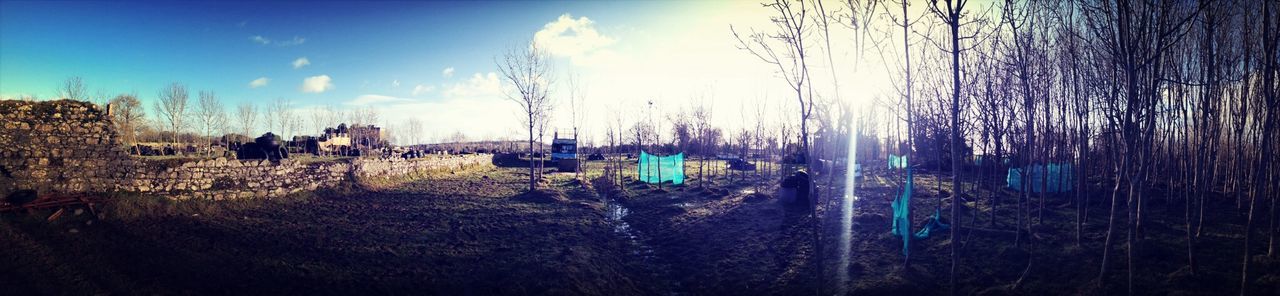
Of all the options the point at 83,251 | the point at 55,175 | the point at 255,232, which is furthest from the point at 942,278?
the point at 55,175

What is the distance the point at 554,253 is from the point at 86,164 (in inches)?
422

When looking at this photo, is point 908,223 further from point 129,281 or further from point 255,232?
point 255,232

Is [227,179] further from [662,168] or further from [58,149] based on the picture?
[662,168]

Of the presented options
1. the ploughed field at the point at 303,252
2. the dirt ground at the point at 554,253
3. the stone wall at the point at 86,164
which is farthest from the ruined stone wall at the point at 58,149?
the ploughed field at the point at 303,252

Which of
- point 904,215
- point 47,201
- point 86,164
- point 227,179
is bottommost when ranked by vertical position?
Result: point 904,215

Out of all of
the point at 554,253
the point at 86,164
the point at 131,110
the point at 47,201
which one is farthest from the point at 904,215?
the point at 131,110

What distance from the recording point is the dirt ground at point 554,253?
6.87m

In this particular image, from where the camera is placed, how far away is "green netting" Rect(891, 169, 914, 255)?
345 inches

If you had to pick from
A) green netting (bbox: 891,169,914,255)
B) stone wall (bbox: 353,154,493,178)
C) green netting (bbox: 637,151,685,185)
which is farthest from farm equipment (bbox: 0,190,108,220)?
green netting (bbox: 637,151,685,185)

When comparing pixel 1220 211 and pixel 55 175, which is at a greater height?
pixel 55 175

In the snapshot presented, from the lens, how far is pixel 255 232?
9.77m

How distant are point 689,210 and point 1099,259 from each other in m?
9.87

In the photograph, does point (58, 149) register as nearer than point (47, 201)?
No

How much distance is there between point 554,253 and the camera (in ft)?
31.8
